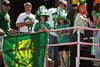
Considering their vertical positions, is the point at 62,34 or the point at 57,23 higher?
the point at 57,23

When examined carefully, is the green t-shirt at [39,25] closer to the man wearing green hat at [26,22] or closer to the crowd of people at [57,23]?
the crowd of people at [57,23]

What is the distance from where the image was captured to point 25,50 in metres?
10.7

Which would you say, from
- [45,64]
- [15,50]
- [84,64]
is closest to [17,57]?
[15,50]

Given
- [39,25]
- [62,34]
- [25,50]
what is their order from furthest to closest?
[39,25]
[62,34]
[25,50]

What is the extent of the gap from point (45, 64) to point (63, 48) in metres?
1.22

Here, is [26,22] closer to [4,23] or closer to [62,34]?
[4,23]

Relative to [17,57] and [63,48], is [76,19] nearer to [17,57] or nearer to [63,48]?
[63,48]

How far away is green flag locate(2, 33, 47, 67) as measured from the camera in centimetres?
1038

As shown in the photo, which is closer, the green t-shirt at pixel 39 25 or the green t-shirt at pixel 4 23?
the green t-shirt at pixel 39 25

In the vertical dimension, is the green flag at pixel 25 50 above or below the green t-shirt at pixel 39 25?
below

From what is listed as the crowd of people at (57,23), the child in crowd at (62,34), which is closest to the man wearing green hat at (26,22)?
the crowd of people at (57,23)

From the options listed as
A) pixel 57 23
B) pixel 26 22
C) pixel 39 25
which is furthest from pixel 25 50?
pixel 26 22

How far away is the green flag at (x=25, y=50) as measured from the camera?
10.4m

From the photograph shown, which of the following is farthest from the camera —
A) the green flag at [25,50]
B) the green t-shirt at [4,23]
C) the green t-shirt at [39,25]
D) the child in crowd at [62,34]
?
the green t-shirt at [4,23]
